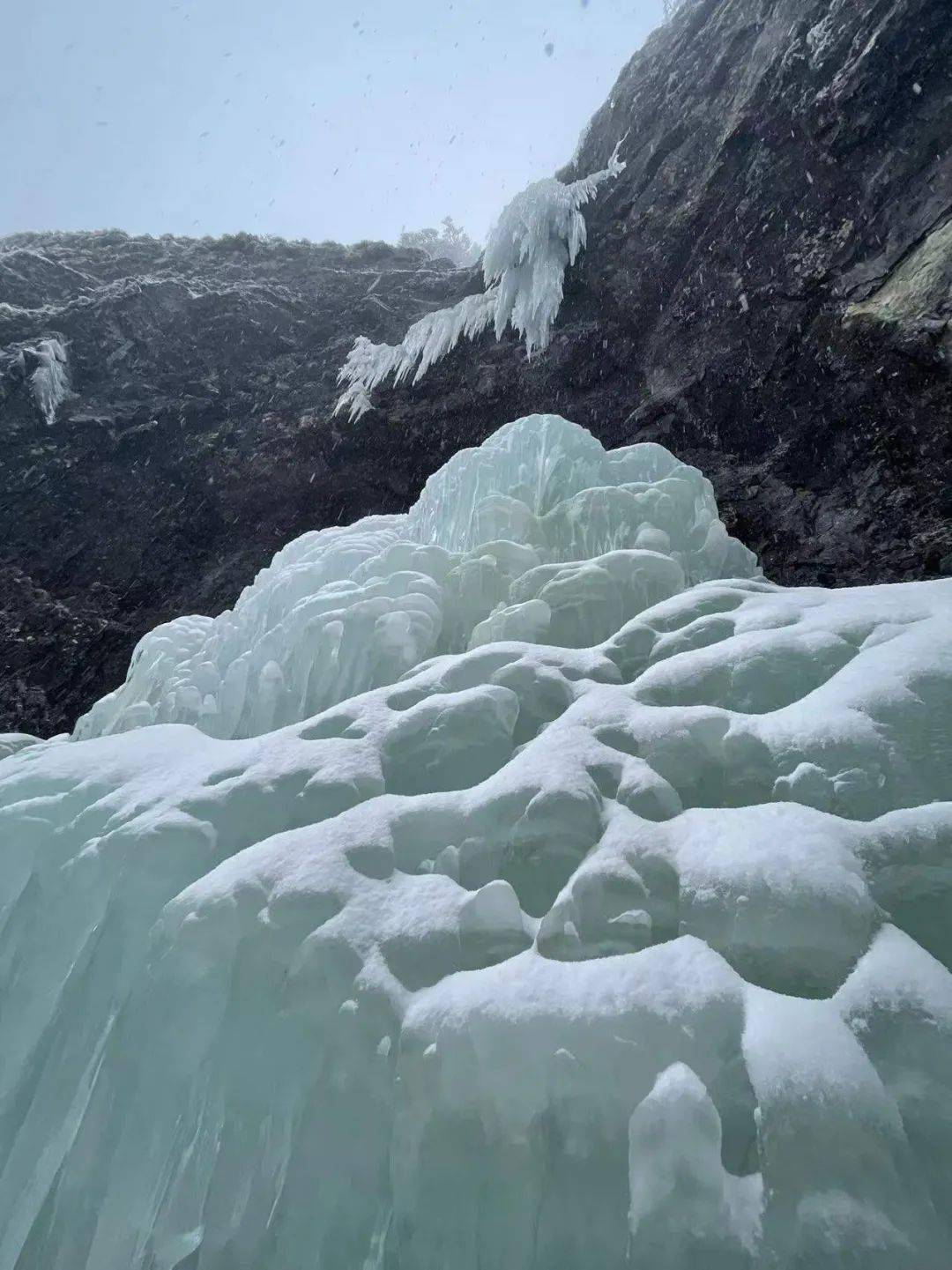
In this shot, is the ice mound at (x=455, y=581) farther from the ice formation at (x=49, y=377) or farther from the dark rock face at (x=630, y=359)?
the ice formation at (x=49, y=377)

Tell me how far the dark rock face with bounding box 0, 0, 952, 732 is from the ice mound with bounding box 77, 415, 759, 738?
95.9 inches

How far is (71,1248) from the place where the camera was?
202 cm

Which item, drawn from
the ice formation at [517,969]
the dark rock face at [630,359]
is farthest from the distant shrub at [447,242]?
the ice formation at [517,969]

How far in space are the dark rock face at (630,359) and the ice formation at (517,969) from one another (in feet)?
15.6

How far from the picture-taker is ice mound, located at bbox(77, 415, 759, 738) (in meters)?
4.52

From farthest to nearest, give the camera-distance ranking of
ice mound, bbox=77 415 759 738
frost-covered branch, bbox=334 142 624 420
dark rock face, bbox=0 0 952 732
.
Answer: frost-covered branch, bbox=334 142 624 420 → dark rock face, bbox=0 0 952 732 → ice mound, bbox=77 415 759 738

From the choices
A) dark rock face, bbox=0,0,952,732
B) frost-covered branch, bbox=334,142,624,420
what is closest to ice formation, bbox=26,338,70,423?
dark rock face, bbox=0,0,952,732

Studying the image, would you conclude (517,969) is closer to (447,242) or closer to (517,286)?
(517,286)

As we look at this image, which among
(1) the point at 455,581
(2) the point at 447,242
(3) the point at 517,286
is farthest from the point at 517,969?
(2) the point at 447,242

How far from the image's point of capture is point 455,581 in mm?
5102

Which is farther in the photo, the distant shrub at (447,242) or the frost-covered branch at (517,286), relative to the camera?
the distant shrub at (447,242)

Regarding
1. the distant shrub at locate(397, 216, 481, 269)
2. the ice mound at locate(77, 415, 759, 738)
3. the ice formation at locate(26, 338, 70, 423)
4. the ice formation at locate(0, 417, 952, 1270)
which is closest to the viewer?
the ice formation at locate(0, 417, 952, 1270)

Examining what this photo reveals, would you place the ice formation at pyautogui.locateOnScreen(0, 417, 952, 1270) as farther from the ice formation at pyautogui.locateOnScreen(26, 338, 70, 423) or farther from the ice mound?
the ice formation at pyautogui.locateOnScreen(26, 338, 70, 423)

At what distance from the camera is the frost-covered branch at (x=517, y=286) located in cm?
992
